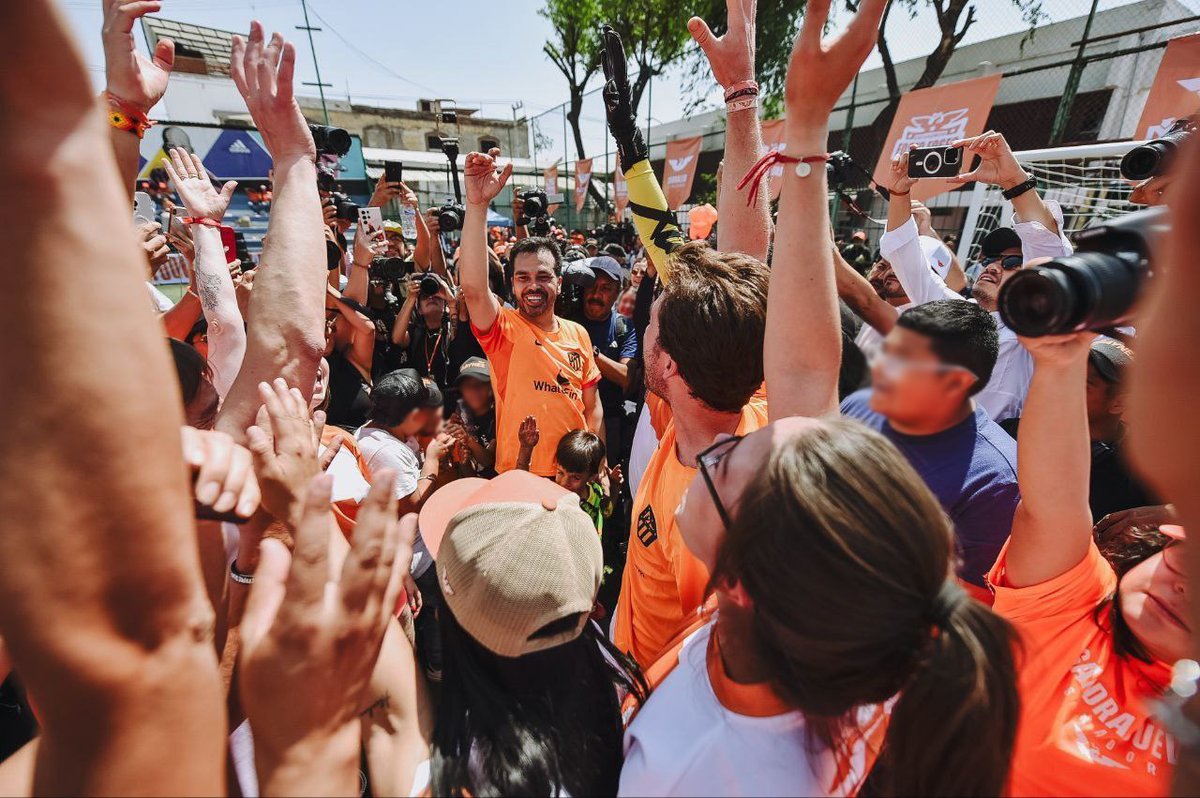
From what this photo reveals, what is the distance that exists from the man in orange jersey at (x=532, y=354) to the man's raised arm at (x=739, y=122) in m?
1.25

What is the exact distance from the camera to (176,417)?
22.0 inches

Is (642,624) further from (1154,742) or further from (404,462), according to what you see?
(1154,742)

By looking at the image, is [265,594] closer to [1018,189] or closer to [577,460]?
[577,460]

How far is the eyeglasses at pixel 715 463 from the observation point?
104 cm

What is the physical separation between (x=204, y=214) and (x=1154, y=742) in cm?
294

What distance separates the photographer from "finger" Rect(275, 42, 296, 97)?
4.48ft

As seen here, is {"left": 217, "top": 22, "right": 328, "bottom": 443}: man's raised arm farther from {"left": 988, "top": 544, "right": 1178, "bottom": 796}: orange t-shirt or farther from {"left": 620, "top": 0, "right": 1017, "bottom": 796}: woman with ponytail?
{"left": 988, "top": 544, "right": 1178, "bottom": 796}: orange t-shirt

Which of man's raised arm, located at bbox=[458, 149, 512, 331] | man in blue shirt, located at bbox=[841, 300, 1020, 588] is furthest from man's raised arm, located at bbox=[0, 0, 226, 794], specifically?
man's raised arm, located at bbox=[458, 149, 512, 331]

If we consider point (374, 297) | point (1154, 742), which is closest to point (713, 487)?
point (1154, 742)

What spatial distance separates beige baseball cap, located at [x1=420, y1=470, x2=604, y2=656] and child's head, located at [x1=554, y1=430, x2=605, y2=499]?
1.78 metres

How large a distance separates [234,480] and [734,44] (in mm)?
2000

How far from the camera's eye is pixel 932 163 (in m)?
2.68

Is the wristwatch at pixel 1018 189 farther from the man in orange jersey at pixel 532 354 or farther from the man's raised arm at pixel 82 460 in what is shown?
the man's raised arm at pixel 82 460

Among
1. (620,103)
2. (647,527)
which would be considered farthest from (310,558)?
(620,103)
